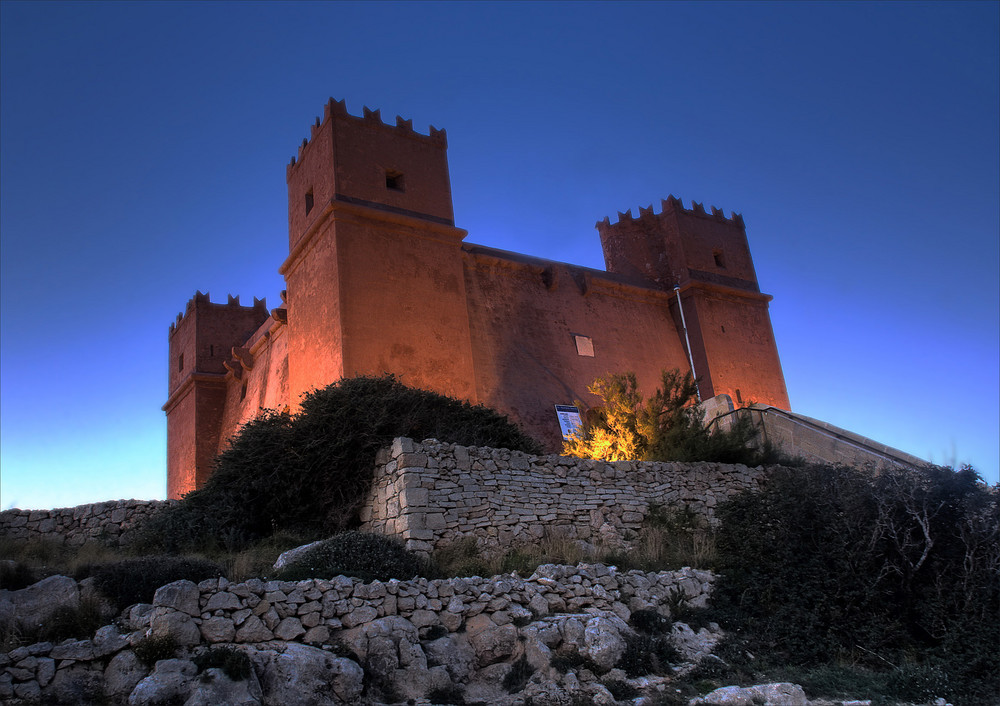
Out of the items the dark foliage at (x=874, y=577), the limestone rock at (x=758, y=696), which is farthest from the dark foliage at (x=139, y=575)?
the dark foliage at (x=874, y=577)

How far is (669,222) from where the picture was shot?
984 inches

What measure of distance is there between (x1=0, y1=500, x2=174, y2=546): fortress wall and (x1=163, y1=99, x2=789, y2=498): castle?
16.2ft

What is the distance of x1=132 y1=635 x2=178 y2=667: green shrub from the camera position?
7469 millimetres

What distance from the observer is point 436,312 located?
1822 centimetres

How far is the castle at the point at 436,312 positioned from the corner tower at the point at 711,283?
51mm

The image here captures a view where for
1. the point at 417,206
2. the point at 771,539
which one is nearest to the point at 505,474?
the point at 771,539

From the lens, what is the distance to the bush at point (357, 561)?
31.6ft

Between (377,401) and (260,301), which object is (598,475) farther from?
(260,301)

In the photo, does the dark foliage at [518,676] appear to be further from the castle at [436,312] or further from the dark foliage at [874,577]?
the castle at [436,312]

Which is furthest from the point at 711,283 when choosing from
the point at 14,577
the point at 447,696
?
the point at 14,577

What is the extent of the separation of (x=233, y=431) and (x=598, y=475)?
13.0m

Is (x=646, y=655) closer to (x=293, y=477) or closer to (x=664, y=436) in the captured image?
(x=293, y=477)

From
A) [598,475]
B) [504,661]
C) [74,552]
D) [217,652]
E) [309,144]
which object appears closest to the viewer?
[217,652]

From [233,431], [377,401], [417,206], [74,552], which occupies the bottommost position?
[74,552]
